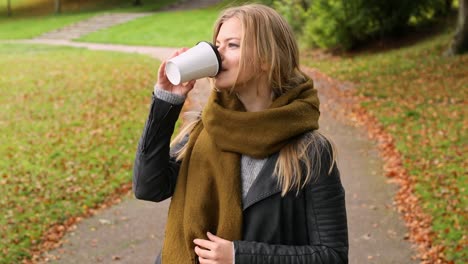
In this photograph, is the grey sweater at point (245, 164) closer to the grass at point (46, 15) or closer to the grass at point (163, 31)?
the grass at point (163, 31)

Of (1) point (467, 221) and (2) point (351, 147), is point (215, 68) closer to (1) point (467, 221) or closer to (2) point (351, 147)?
(1) point (467, 221)

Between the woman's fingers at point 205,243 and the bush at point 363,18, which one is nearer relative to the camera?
the woman's fingers at point 205,243

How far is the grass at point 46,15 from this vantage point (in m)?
36.7

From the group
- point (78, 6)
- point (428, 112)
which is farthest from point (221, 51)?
point (78, 6)

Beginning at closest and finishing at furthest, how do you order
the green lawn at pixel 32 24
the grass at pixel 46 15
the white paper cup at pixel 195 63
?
the white paper cup at pixel 195 63 < the green lawn at pixel 32 24 < the grass at pixel 46 15

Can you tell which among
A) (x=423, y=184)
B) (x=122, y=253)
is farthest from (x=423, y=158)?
(x=122, y=253)

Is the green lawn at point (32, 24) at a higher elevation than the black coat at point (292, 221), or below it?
below

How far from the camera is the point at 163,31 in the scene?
34.0 m

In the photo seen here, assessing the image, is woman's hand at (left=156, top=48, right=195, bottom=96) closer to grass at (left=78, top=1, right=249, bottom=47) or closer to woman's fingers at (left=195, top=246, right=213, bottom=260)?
woman's fingers at (left=195, top=246, right=213, bottom=260)

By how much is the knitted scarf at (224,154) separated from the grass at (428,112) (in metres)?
4.52

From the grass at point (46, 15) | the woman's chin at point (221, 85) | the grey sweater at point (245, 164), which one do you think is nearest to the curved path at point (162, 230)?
the grey sweater at point (245, 164)

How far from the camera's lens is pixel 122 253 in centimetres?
680

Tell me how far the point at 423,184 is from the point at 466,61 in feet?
30.7

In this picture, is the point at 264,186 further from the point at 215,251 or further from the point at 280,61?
the point at 280,61
